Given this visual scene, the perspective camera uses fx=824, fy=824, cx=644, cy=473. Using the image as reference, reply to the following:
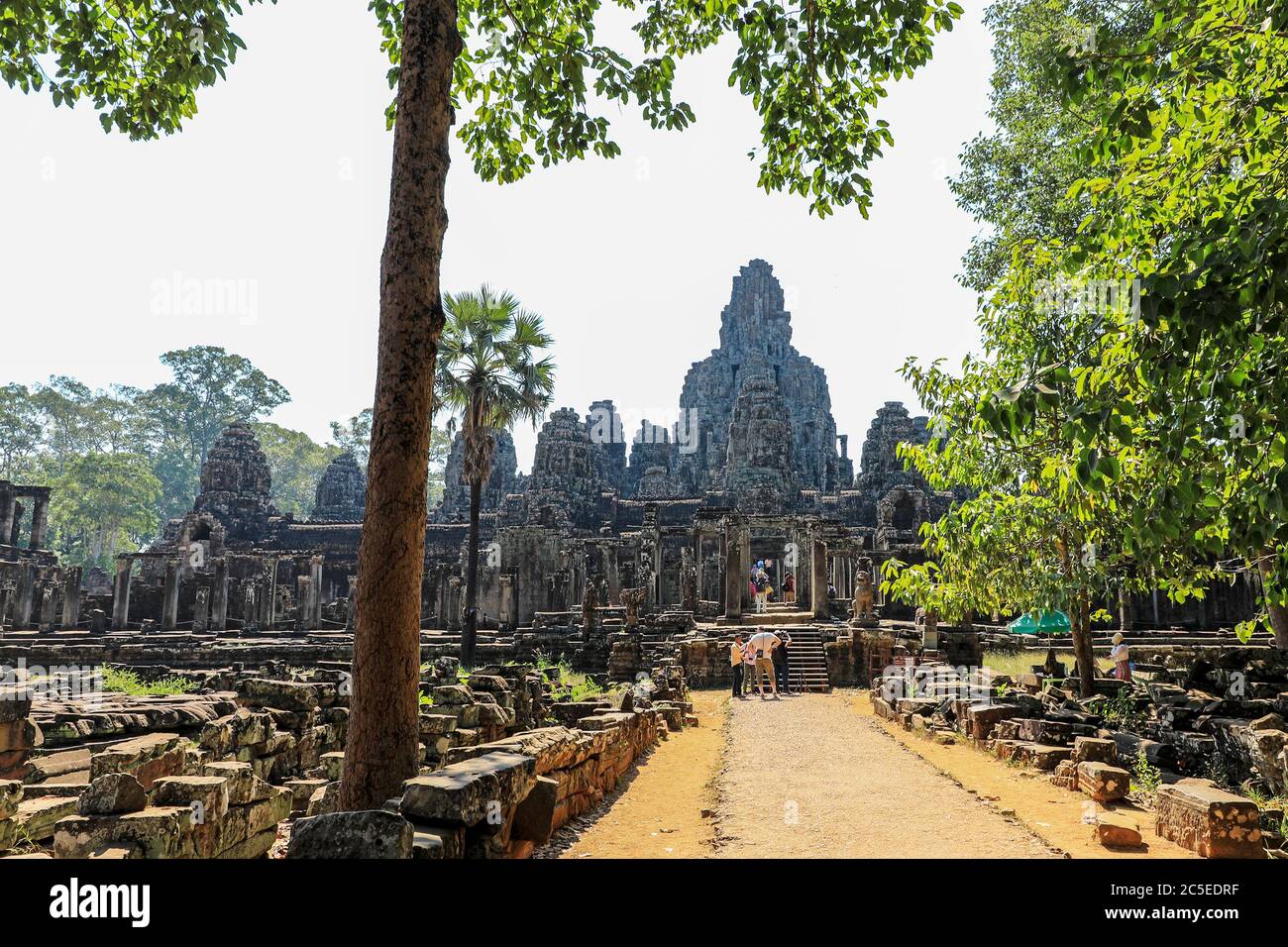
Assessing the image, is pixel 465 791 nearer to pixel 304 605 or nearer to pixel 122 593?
pixel 304 605

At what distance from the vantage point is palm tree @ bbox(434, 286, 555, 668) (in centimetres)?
2056

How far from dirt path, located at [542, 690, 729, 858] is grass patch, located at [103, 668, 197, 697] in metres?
8.58

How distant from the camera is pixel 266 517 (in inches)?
1727

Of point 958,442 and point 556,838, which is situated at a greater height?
point 958,442

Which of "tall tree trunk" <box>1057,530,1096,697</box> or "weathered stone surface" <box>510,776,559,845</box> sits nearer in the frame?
"weathered stone surface" <box>510,776,559,845</box>

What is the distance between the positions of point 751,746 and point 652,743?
1.39 m

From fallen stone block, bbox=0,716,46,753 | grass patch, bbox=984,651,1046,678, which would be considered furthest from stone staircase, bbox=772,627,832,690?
fallen stone block, bbox=0,716,46,753

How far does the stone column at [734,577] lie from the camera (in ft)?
83.9

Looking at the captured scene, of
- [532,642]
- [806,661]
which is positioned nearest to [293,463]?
[532,642]

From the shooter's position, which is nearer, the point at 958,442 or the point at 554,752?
the point at 554,752

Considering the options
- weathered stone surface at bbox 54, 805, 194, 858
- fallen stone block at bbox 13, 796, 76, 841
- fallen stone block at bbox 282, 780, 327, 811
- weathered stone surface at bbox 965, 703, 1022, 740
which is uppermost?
weathered stone surface at bbox 54, 805, 194, 858

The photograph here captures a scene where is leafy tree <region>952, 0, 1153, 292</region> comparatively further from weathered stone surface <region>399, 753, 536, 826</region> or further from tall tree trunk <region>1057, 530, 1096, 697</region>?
weathered stone surface <region>399, 753, 536, 826</region>
